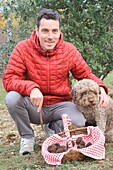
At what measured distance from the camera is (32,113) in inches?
179

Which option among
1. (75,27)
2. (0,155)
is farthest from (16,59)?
(75,27)

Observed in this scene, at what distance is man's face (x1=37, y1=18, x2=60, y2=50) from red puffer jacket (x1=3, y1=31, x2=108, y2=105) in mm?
73

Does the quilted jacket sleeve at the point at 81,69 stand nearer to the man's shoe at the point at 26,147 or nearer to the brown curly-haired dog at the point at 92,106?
the brown curly-haired dog at the point at 92,106

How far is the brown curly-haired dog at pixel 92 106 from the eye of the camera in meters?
4.53

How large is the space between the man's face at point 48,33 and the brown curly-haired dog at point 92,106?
1.91 ft

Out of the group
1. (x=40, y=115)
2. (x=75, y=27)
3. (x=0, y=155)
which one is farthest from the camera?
(x=75, y=27)

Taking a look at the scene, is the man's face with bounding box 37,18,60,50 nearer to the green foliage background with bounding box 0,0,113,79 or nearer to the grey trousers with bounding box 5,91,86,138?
the grey trousers with bounding box 5,91,86,138

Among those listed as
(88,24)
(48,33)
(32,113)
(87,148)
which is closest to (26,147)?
(32,113)

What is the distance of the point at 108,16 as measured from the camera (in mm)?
6277

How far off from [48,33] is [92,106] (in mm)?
1065

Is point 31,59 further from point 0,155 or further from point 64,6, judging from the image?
point 64,6

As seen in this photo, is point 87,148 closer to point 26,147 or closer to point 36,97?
point 36,97

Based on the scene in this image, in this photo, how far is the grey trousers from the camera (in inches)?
173

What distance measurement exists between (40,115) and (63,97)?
0.45 m
